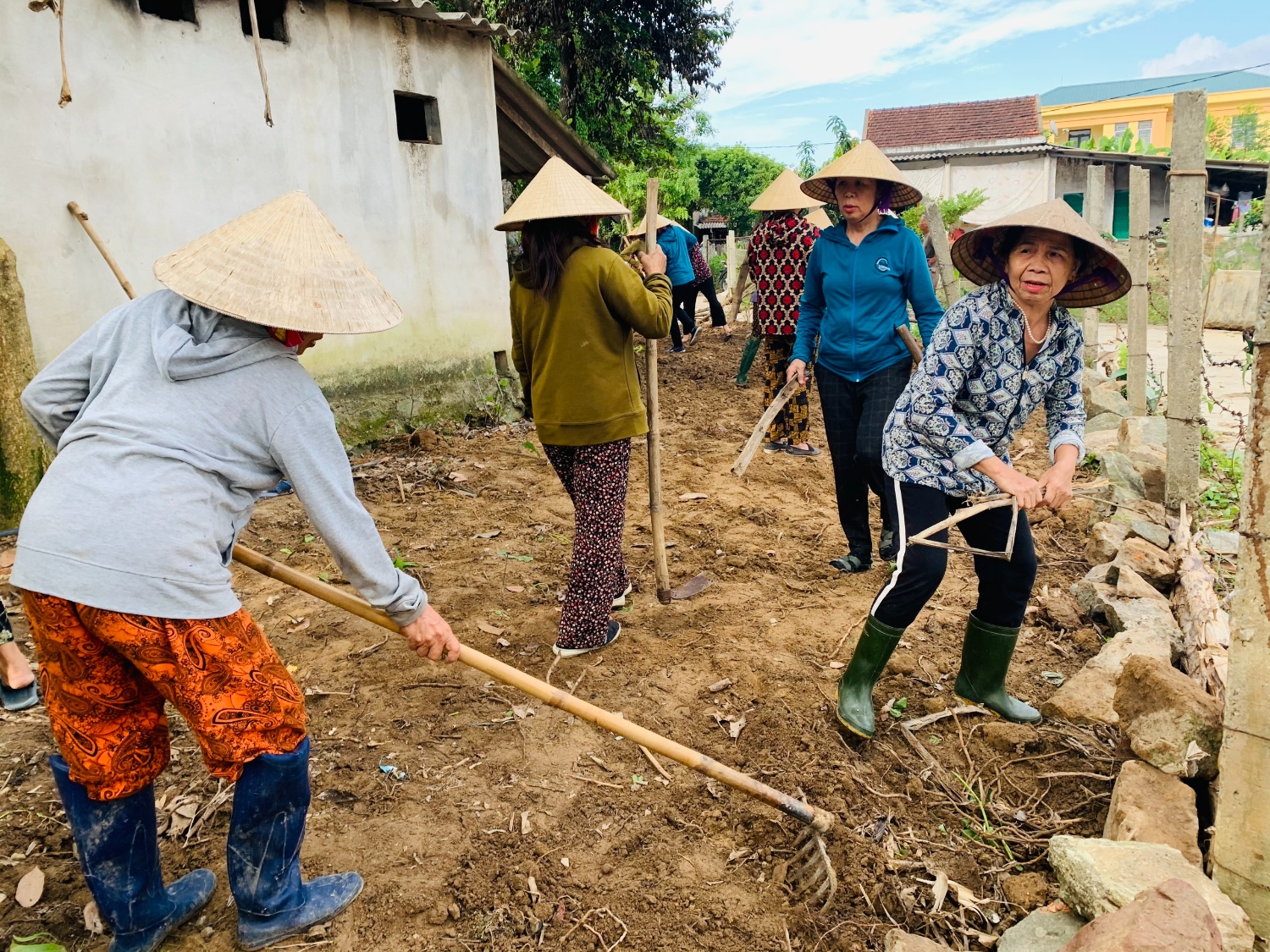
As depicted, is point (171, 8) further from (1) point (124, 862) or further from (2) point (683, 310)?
(2) point (683, 310)

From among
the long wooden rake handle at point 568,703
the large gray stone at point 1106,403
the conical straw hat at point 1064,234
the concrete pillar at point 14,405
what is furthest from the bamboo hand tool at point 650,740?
the large gray stone at point 1106,403

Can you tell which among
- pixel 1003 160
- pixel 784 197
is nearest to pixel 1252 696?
pixel 784 197

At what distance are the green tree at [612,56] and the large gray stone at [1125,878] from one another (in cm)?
1224

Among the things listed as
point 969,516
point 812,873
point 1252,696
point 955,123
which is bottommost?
point 812,873

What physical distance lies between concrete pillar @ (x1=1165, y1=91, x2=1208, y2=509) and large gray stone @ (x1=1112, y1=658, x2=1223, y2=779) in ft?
8.45

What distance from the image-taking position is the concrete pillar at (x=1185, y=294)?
4316mm

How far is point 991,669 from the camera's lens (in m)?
3.16

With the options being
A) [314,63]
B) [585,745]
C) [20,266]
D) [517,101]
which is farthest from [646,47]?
[585,745]

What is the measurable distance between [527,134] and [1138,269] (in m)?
5.75

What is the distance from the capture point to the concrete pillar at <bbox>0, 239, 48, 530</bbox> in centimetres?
483

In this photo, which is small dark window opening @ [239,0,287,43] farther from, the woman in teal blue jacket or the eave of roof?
the woman in teal blue jacket

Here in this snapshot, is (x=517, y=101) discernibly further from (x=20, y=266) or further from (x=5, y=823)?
(x=5, y=823)

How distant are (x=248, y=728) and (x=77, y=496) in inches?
24.8

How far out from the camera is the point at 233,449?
1957 mm
